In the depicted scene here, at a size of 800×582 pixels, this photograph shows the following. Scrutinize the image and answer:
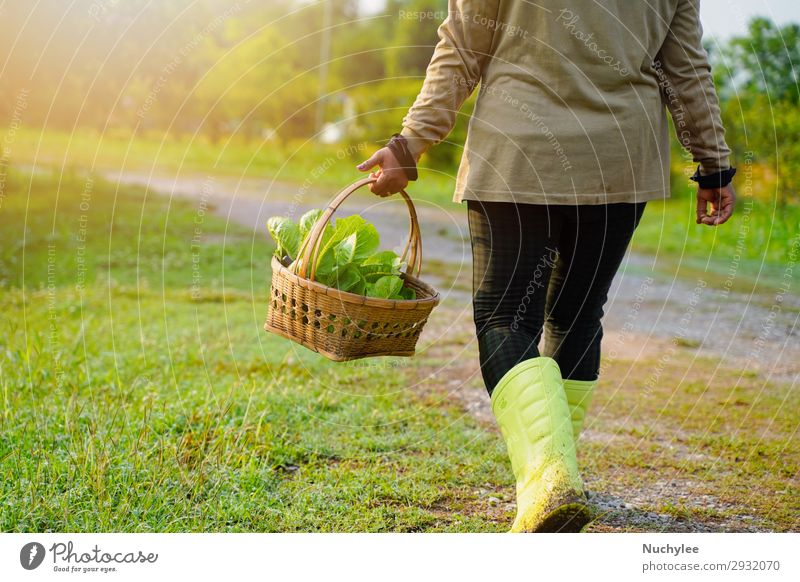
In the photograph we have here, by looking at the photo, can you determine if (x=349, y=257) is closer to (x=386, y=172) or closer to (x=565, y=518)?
(x=386, y=172)

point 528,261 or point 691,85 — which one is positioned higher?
point 691,85

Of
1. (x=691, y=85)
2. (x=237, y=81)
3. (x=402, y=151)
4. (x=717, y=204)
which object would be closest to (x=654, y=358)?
(x=717, y=204)

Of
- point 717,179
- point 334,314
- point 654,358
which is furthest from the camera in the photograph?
point 654,358

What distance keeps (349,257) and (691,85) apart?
0.95 meters

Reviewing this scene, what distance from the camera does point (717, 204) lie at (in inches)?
88.4

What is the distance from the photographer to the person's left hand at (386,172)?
1932 mm

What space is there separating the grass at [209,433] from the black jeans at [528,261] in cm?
61

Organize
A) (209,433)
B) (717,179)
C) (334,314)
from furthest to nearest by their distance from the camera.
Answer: (209,433) → (717,179) → (334,314)

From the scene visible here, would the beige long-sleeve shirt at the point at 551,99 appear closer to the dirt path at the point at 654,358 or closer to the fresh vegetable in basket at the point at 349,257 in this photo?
the fresh vegetable in basket at the point at 349,257

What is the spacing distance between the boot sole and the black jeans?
325 mm

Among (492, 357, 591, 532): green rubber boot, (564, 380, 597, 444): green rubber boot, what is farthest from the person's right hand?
Answer: (492, 357, 591, 532): green rubber boot

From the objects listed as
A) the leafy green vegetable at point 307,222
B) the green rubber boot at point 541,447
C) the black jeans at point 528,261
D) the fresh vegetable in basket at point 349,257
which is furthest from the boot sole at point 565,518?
the leafy green vegetable at point 307,222
